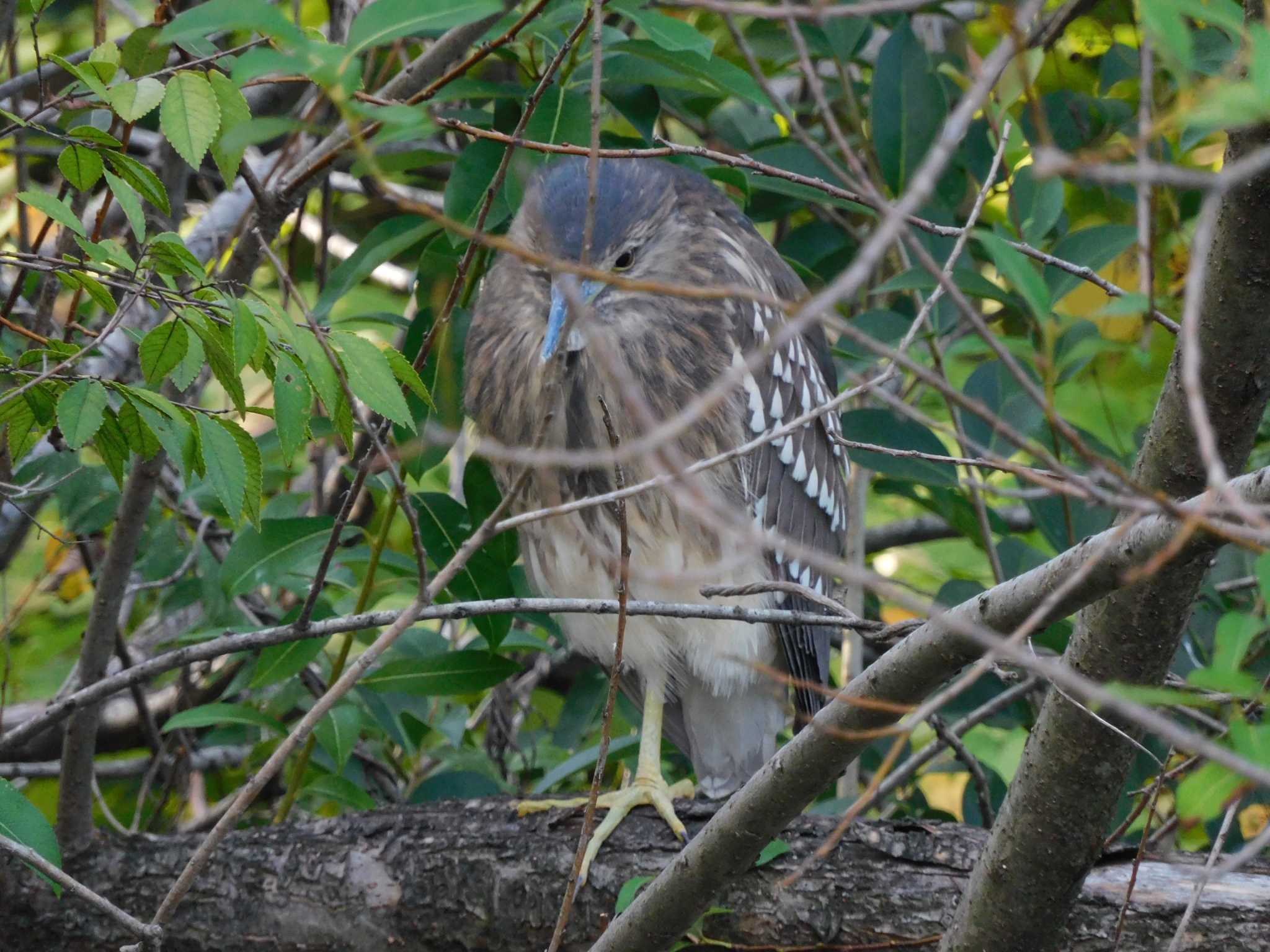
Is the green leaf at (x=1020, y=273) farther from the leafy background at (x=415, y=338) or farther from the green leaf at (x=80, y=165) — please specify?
the green leaf at (x=80, y=165)

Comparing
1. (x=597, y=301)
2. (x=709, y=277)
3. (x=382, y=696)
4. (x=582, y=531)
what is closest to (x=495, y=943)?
(x=382, y=696)

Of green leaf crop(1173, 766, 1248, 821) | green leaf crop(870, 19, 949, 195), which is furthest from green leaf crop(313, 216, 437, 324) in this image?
green leaf crop(1173, 766, 1248, 821)

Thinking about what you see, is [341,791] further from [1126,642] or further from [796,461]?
[1126,642]

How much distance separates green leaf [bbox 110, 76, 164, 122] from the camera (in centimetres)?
163

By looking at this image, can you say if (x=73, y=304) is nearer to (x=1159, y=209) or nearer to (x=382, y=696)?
(x=382, y=696)

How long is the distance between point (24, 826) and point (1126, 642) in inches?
58.2

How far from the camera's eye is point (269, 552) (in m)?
2.69

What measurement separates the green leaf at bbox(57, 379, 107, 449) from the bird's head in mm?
974

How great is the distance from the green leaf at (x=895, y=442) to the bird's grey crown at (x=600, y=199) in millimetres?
741

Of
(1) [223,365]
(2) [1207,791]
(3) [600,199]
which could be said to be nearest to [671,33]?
(3) [600,199]

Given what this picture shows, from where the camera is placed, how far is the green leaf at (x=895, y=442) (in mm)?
2881

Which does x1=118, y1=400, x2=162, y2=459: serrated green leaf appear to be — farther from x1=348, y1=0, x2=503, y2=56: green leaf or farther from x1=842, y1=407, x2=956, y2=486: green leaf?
x1=842, y1=407, x2=956, y2=486: green leaf

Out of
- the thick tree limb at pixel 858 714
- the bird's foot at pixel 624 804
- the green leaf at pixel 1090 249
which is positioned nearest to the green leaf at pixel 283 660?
the bird's foot at pixel 624 804

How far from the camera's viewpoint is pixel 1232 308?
1520mm
